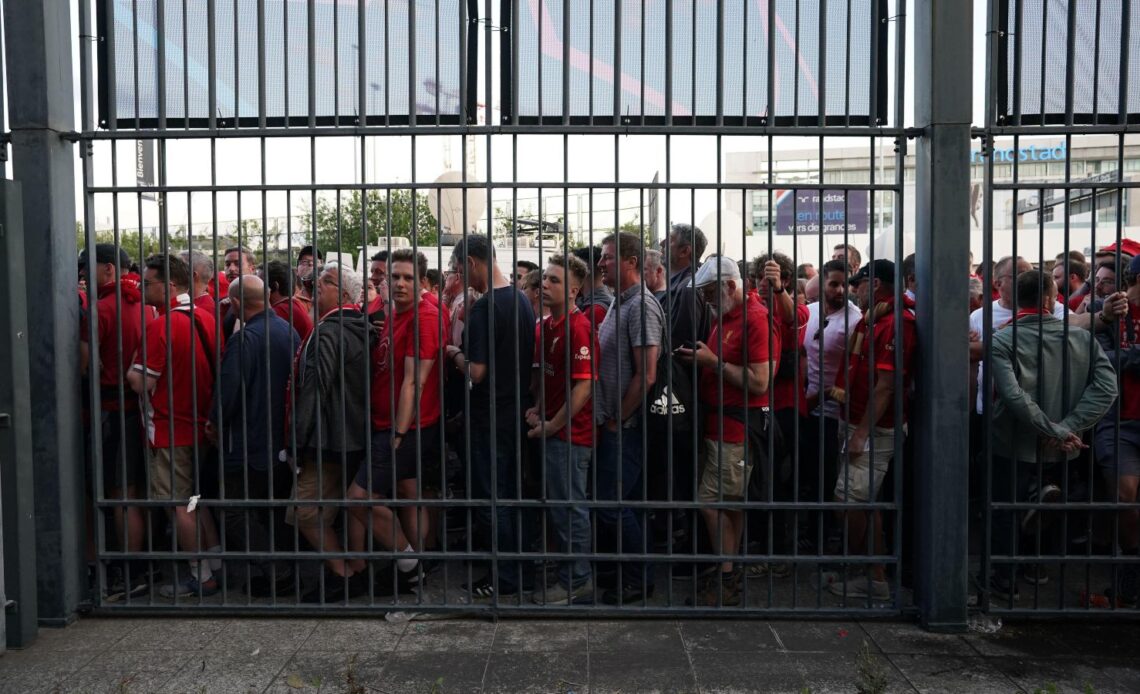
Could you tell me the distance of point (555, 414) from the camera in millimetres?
5539

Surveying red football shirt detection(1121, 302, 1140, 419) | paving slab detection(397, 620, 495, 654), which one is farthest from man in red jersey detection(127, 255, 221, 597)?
red football shirt detection(1121, 302, 1140, 419)

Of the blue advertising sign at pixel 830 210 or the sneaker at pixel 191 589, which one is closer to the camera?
the blue advertising sign at pixel 830 210

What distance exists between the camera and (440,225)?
516cm

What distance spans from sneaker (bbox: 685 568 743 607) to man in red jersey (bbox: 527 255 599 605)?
2.13ft

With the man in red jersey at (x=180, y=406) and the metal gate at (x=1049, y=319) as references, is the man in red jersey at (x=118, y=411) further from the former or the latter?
the metal gate at (x=1049, y=319)

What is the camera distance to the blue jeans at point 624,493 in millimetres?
5426

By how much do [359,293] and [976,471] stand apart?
4.38 meters

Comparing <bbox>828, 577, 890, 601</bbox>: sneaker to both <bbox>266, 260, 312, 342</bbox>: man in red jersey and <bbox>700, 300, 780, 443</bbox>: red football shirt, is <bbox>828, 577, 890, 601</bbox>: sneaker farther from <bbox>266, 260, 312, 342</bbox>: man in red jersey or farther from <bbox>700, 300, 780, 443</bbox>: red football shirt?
<bbox>266, 260, 312, 342</bbox>: man in red jersey

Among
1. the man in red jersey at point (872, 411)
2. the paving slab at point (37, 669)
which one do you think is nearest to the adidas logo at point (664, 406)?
the man in red jersey at point (872, 411)

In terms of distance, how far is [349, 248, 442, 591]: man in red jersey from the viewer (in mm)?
5348

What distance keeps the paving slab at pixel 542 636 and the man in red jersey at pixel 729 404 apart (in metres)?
0.78

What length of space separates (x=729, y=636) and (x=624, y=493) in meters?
1.04

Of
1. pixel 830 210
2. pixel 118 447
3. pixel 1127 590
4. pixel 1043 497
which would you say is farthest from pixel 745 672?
pixel 118 447

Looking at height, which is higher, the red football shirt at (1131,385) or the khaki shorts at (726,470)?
the red football shirt at (1131,385)
